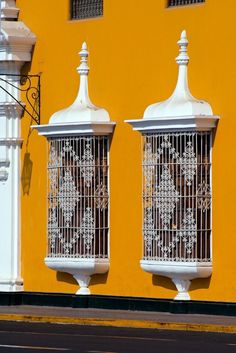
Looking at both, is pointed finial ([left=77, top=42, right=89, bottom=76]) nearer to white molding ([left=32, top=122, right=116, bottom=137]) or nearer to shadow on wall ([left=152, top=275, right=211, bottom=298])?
white molding ([left=32, top=122, right=116, bottom=137])

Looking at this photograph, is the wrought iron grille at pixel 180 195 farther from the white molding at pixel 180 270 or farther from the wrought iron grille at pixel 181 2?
the wrought iron grille at pixel 181 2

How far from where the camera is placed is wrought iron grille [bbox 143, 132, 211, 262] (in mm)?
24438

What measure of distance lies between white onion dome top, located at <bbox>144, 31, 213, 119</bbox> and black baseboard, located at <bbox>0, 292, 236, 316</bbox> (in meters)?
2.88

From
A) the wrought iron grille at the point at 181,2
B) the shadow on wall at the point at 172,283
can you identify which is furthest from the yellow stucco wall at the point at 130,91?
the wrought iron grille at the point at 181,2

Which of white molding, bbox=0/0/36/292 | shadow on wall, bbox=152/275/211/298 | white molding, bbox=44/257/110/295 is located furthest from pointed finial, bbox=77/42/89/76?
shadow on wall, bbox=152/275/211/298

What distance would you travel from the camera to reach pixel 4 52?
1082 inches

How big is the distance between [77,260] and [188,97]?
3.47 meters

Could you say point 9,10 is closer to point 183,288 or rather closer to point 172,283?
point 172,283

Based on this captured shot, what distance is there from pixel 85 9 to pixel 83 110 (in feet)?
5.92

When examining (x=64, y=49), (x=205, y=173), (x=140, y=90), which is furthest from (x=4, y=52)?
(x=205, y=173)

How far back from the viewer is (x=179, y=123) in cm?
2442

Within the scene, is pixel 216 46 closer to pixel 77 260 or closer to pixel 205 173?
pixel 205 173

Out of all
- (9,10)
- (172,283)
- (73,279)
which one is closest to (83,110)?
(9,10)

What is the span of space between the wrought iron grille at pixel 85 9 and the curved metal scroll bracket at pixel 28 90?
4.18 feet
